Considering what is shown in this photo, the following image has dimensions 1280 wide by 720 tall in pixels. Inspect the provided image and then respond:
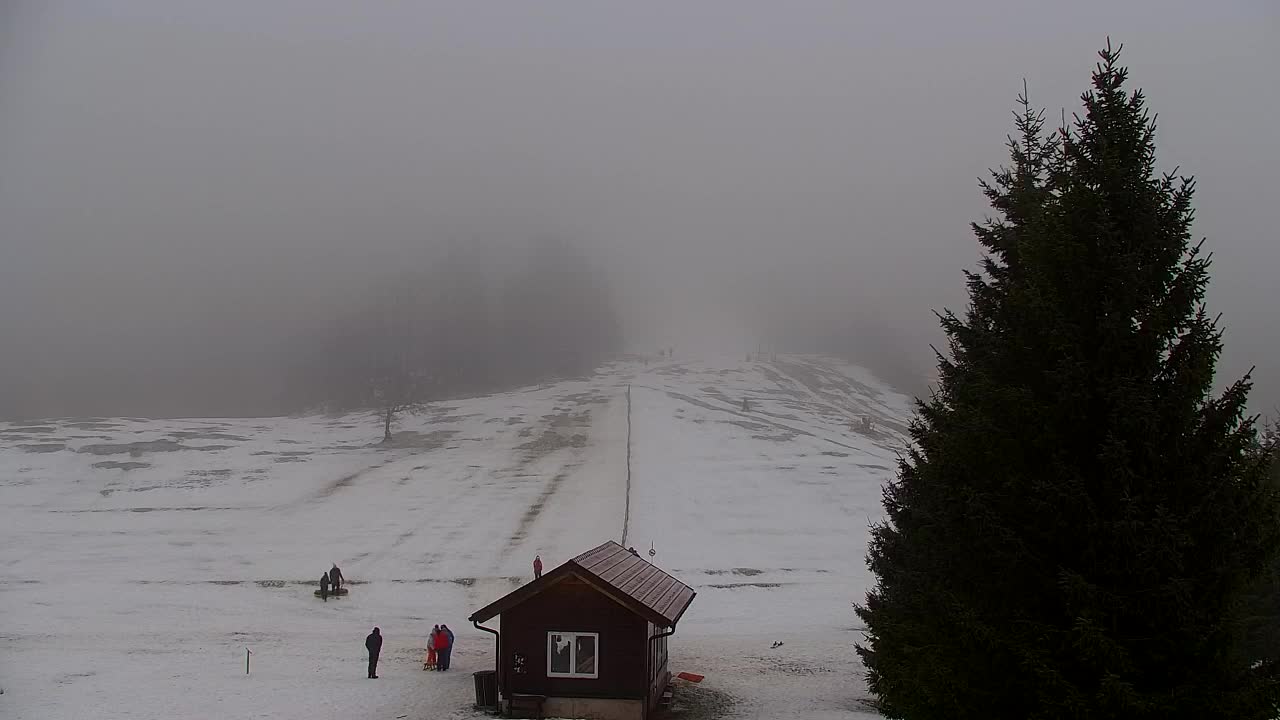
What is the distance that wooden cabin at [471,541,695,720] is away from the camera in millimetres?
21609

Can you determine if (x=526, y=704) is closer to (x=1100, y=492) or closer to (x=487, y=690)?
(x=487, y=690)

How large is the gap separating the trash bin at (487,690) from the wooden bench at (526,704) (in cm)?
74

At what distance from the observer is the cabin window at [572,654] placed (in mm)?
21844

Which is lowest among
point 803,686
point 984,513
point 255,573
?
point 803,686

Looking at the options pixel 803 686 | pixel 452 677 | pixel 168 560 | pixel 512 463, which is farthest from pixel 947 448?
pixel 512 463


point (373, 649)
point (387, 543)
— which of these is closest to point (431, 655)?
point (373, 649)

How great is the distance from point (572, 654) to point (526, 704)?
1731 mm

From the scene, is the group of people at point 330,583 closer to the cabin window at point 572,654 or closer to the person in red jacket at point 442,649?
the person in red jacket at point 442,649

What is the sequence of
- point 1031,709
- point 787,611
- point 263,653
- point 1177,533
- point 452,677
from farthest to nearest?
point 787,611, point 263,653, point 452,677, point 1031,709, point 1177,533

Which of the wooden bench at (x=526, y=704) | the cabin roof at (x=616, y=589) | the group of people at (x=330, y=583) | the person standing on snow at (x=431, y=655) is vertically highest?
the cabin roof at (x=616, y=589)

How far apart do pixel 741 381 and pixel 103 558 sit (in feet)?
320

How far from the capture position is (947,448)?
11.3 metres

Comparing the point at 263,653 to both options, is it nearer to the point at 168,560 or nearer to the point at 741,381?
the point at 168,560

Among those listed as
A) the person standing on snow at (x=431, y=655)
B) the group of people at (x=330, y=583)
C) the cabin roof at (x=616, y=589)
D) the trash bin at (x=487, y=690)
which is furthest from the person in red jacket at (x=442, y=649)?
the group of people at (x=330, y=583)
